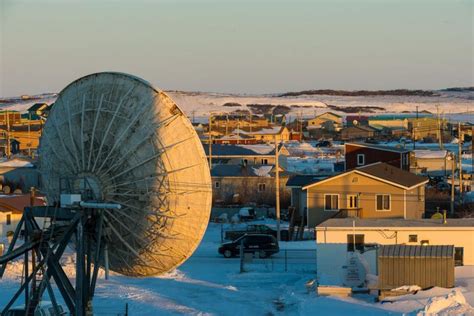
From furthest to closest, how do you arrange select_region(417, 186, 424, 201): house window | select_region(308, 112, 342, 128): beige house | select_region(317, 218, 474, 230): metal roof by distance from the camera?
select_region(308, 112, 342, 128): beige house, select_region(417, 186, 424, 201): house window, select_region(317, 218, 474, 230): metal roof

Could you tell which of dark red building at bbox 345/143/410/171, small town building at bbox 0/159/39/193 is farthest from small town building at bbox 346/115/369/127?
dark red building at bbox 345/143/410/171

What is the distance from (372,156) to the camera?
2227 inches

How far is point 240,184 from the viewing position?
61156mm

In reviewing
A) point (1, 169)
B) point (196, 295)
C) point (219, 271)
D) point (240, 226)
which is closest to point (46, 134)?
point (196, 295)

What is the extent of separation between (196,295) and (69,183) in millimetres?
8078

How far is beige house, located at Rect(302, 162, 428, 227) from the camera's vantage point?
45812 mm

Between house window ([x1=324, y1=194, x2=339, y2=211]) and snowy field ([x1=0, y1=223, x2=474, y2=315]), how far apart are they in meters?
9.47

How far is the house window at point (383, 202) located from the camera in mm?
45969

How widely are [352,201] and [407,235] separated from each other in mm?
12241

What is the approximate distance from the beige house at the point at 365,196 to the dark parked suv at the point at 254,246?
20.1ft

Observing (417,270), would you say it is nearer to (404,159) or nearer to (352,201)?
(352,201)

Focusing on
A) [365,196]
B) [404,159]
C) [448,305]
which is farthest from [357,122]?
[448,305]

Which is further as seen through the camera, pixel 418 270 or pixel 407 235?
pixel 407 235

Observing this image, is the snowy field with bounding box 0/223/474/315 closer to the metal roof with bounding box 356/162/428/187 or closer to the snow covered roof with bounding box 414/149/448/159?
the metal roof with bounding box 356/162/428/187
